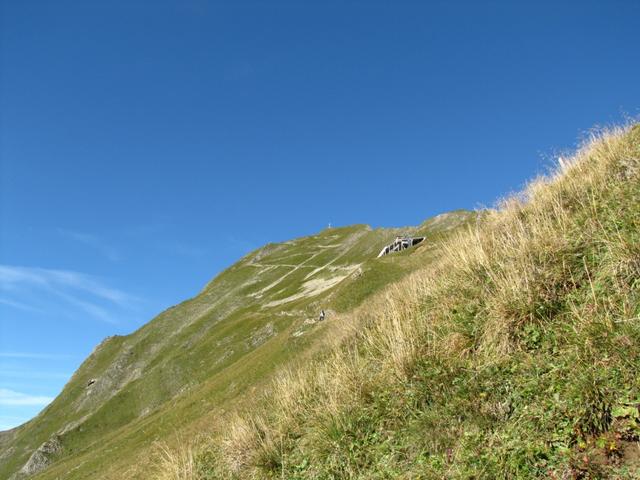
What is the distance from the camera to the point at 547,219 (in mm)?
10438

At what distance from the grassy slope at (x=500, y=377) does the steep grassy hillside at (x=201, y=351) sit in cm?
605

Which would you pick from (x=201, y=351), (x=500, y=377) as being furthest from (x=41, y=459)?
(x=500, y=377)

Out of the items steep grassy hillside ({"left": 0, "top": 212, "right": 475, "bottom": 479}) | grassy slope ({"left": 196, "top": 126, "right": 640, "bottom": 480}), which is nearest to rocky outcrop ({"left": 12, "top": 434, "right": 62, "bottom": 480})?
steep grassy hillside ({"left": 0, "top": 212, "right": 475, "bottom": 479})

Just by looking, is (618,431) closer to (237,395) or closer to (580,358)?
(580,358)

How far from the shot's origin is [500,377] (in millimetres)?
7293

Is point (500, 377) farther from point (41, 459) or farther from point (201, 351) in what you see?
point (41, 459)

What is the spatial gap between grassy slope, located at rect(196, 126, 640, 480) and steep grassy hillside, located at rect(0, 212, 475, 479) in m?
6.05

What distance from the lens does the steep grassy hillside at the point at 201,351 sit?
36.8 metres

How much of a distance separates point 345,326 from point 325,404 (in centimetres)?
638

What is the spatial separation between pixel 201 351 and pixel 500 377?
83552 millimetres

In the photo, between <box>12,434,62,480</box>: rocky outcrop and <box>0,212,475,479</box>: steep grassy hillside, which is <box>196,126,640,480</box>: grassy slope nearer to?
<box>0,212,475,479</box>: steep grassy hillside

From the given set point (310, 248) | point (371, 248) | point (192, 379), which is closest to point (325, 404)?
point (192, 379)

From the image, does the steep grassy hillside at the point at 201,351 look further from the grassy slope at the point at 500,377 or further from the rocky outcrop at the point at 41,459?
the grassy slope at the point at 500,377

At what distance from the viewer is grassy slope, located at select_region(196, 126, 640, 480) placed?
5.79m
